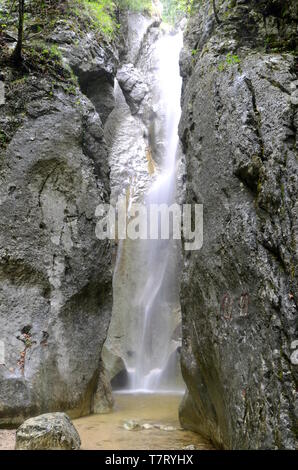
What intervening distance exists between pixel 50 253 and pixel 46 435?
3.77 metres

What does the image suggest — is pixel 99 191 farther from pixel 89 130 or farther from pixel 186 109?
pixel 186 109

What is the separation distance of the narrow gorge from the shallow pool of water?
0.06 m

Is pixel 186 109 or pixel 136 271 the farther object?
pixel 136 271

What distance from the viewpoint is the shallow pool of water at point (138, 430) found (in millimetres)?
6309

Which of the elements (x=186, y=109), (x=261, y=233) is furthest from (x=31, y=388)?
(x=186, y=109)

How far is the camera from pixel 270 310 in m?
4.63

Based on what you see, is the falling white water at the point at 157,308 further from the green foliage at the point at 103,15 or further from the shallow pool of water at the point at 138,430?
the green foliage at the point at 103,15

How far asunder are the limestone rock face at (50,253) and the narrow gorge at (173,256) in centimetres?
3

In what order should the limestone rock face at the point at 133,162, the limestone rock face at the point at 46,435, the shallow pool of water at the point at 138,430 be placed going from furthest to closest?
1. the limestone rock face at the point at 133,162
2. the shallow pool of water at the point at 138,430
3. the limestone rock face at the point at 46,435

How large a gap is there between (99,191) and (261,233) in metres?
5.23

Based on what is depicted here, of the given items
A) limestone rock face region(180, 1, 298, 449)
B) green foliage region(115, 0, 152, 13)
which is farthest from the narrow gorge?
green foliage region(115, 0, 152, 13)

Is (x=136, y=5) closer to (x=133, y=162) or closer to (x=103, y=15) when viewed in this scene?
(x=103, y=15)

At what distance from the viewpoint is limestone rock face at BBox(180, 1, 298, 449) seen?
14.7ft

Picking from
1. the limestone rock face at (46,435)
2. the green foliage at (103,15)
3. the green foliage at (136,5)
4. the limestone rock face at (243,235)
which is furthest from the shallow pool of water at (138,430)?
the green foliage at (136,5)
